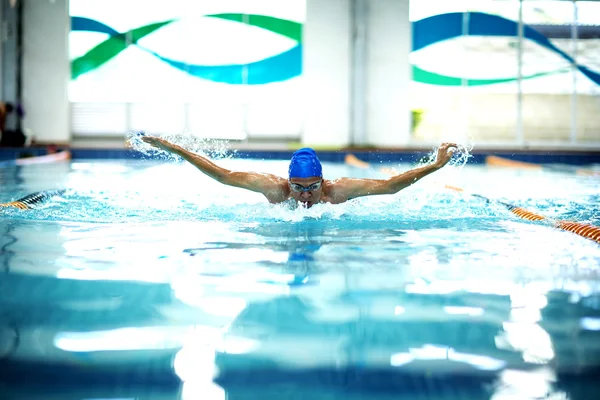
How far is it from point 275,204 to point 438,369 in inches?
120

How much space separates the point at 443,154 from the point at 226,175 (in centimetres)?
140

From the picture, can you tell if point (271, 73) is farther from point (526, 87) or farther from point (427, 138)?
point (526, 87)

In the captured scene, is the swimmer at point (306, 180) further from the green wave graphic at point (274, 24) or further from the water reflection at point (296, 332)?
the green wave graphic at point (274, 24)

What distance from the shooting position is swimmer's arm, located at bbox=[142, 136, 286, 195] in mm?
4281

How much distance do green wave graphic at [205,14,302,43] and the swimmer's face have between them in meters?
10.4

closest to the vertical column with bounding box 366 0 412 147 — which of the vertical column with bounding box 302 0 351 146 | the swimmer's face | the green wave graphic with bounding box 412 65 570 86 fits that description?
the green wave graphic with bounding box 412 65 570 86

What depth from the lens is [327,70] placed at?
46.8 feet

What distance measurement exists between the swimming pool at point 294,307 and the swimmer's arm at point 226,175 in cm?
21

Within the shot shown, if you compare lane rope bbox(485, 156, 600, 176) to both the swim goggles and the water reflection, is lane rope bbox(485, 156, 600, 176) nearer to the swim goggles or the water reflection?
the swim goggles

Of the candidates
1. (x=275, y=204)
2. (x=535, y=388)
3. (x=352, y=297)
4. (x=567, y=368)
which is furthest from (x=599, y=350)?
(x=275, y=204)

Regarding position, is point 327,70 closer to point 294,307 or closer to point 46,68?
point 46,68

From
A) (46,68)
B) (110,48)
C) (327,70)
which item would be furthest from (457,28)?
(46,68)

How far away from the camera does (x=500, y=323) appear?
2207 millimetres

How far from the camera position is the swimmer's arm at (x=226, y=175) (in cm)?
428
